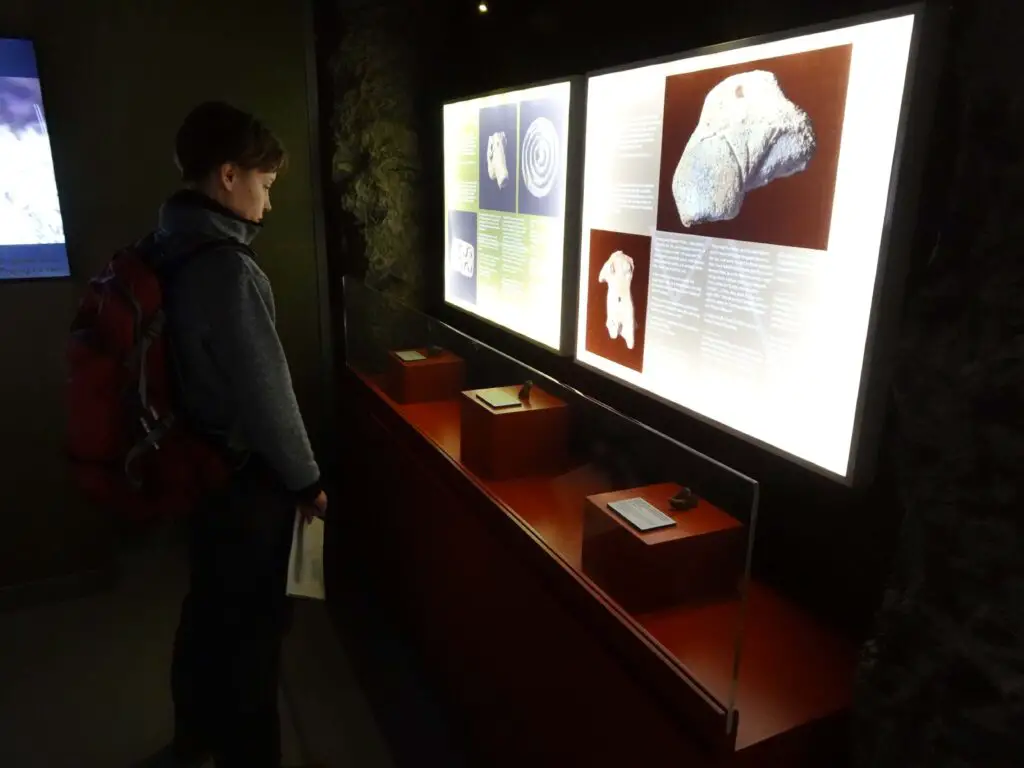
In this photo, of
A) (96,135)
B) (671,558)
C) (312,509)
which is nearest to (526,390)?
(312,509)

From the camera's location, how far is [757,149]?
1494 mm

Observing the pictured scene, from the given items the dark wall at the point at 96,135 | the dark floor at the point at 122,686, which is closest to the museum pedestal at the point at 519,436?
the dark floor at the point at 122,686

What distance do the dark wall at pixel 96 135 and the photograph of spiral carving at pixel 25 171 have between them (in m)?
0.06

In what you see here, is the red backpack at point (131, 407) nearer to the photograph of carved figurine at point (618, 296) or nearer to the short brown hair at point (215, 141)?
the short brown hair at point (215, 141)

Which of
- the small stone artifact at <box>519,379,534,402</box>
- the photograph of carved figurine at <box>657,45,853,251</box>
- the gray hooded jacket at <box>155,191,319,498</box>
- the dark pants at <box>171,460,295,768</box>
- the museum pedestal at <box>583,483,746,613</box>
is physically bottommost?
the dark pants at <box>171,460,295,768</box>

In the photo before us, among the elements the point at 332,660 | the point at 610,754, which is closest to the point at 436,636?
the point at 332,660

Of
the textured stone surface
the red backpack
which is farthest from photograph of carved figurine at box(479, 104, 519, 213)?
the textured stone surface

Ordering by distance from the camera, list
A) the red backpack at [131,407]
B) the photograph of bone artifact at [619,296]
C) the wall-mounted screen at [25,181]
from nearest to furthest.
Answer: the red backpack at [131,407] < the photograph of bone artifact at [619,296] < the wall-mounted screen at [25,181]

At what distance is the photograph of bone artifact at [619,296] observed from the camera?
1.92 meters

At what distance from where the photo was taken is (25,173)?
2643 mm

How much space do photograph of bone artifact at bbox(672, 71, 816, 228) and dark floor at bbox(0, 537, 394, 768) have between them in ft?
5.96

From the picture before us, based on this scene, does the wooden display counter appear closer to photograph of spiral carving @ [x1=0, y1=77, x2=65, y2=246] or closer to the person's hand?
the person's hand

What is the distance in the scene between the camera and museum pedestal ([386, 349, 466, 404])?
2.64 m

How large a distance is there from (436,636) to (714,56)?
1841mm
